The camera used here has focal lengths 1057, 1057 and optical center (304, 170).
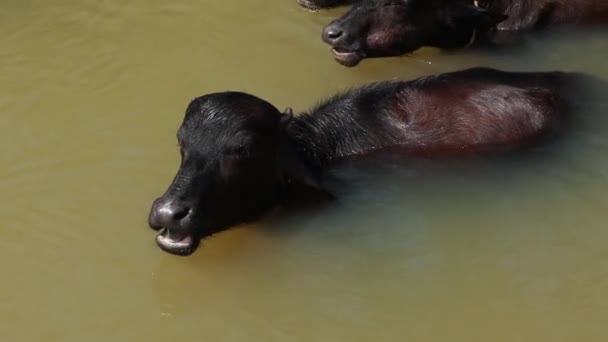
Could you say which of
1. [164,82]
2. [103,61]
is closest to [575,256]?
[164,82]

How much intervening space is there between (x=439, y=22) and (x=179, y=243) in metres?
3.46

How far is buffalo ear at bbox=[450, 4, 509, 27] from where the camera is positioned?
8758 millimetres

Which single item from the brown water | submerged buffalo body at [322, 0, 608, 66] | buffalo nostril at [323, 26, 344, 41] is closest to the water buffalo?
submerged buffalo body at [322, 0, 608, 66]

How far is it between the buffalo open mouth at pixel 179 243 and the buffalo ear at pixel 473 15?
3501 millimetres

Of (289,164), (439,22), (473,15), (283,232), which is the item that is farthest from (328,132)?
(473,15)

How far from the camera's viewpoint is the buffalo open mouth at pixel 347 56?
842cm

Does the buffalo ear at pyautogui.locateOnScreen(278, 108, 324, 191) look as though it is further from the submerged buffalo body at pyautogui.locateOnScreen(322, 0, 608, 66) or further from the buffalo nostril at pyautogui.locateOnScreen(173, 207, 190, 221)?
the submerged buffalo body at pyautogui.locateOnScreen(322, 0, 608, 66)

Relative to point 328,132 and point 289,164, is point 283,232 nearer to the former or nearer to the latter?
point 289,164

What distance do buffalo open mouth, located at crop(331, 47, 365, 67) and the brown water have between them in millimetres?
135

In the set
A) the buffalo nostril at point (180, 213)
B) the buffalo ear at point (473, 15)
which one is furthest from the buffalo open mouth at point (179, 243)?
the buffalo ear at point (473, 15)

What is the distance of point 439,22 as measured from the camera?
8.71 metres

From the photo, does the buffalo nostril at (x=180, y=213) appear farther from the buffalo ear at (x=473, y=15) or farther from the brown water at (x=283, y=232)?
the buffalo ear at (x=473, y=15)

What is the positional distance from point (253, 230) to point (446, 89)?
1.77 metres

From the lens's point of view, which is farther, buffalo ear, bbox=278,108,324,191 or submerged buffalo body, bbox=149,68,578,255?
buffalo ear, bbox=278,108,324,191
